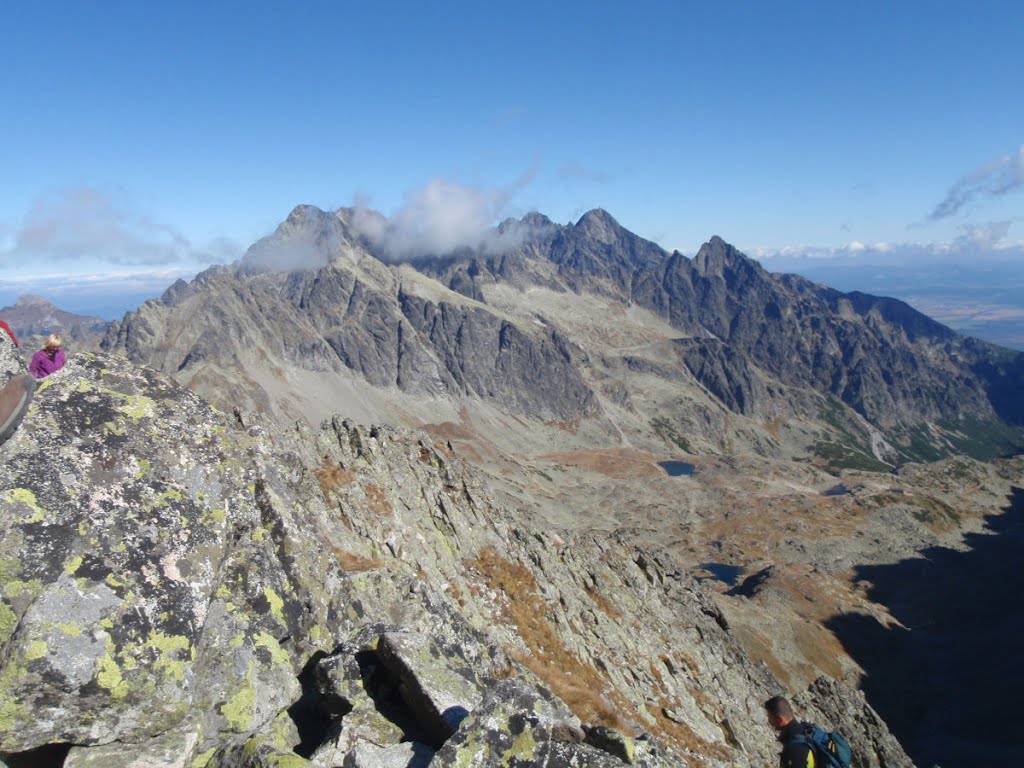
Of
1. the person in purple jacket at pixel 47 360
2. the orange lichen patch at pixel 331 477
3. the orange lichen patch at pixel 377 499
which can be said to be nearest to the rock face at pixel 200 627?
the person in purple jacket at pixel 47 360

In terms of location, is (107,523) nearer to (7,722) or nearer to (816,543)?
(7,722)

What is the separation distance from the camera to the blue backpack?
40.2ft

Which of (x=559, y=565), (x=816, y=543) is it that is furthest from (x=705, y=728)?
(x=816, y=543)

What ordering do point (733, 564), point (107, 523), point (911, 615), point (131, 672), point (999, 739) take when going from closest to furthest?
point (131, 672), point (107, 523), point (999, 739), point (911, 615), point (733, 564)

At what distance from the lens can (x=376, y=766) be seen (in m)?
11.3

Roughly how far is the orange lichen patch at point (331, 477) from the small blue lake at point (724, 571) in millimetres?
140279

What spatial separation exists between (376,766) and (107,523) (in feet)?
23.0

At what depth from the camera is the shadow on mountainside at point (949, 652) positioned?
85.5 meters

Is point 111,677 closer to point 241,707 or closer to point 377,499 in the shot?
point 241,707

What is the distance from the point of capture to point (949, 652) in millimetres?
112250

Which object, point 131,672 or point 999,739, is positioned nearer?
point 131,672

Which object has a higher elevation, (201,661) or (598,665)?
(201,661)

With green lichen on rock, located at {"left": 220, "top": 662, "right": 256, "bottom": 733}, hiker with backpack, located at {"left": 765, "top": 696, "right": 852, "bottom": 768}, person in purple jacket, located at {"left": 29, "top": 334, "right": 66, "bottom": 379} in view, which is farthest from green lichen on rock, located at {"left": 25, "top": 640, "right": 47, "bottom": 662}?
hiker with backpack, located at {"left": 765, "top": 696, "right": 852, "bottom": 768}

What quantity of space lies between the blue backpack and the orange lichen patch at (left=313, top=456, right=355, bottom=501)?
30583mm
